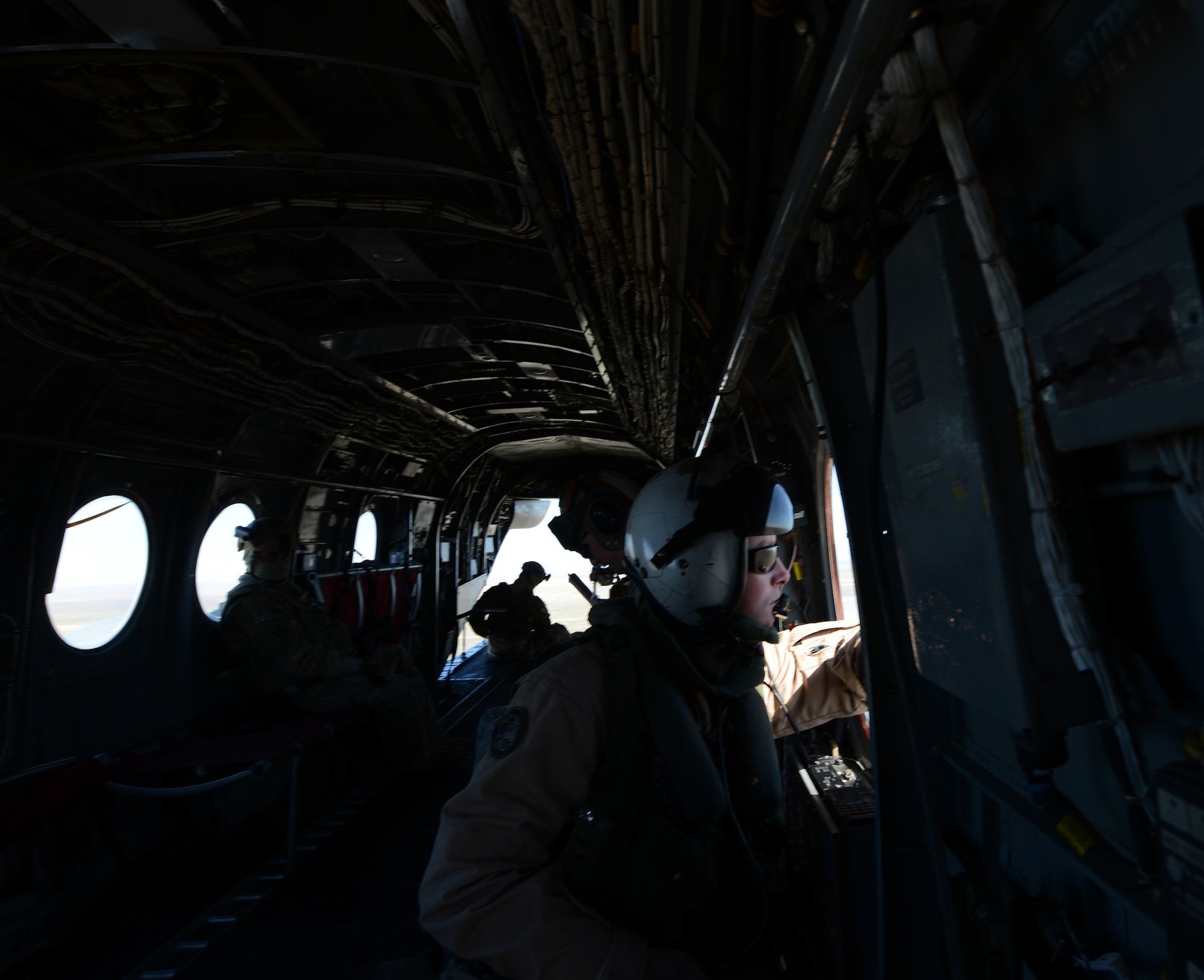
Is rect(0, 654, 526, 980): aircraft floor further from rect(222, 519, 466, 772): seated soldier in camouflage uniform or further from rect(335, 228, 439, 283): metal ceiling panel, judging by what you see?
rect(335, 228, 439, 283): metal ceiling panel

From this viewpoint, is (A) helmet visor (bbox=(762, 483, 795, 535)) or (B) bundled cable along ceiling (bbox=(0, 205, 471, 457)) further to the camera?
(B) bundled cable along ceiling (bbox=(0, 205, 471, 457))

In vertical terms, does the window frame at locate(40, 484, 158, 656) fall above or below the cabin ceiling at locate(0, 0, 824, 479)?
below

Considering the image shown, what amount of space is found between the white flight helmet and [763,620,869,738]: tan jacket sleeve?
0.76 meters

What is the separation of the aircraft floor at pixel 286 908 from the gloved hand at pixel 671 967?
266cm

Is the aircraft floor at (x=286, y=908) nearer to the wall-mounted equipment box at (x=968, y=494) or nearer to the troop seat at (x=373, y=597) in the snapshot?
the troop seat at (x=373, y=597)

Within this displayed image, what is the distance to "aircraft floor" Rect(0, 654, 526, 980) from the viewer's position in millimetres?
3412

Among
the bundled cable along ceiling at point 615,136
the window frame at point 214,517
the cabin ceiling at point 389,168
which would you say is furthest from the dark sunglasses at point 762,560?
the window frame at point 214,517

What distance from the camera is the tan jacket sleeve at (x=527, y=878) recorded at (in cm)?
139

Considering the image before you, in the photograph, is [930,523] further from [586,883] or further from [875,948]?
[875,948]

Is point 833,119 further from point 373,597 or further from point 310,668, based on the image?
point 373,597

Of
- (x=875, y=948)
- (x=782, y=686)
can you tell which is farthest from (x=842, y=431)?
(x=875, y=948)

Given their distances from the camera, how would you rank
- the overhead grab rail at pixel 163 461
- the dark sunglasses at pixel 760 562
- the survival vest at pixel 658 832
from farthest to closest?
the overhead grab rail at pixel 163 461 → the dark sunglasses at pixel 760 562 → the survival vest at pixel 658 832

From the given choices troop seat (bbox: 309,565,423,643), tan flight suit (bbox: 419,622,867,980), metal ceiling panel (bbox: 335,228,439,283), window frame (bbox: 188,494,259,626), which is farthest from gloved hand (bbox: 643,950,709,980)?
troop seat (bbox: 309,565,423,643)

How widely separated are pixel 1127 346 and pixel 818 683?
2.06 meters
